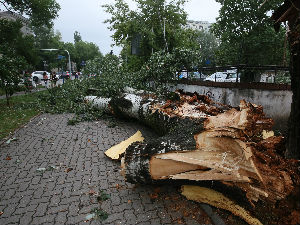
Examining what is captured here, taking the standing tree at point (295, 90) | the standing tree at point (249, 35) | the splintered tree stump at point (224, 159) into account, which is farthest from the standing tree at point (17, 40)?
the standing tree at point (249, 35)

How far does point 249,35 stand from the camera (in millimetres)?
18062

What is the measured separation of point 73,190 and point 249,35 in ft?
63.9

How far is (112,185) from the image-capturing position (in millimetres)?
3766

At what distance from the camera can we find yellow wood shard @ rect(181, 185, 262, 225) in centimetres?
274

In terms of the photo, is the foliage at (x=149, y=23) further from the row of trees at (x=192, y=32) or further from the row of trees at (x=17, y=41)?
the row of trees at (x=17, y=41)

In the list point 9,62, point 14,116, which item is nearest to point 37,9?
point 9,62

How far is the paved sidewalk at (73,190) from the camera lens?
9.75ft

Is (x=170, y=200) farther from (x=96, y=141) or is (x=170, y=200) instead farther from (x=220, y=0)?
(x=220, y=0)

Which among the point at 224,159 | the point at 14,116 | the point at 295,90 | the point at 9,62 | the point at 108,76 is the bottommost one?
the point at 14,116

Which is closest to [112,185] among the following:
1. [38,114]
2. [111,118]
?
[111,118]

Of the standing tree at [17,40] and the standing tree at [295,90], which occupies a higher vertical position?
the standing tree at [17,40]

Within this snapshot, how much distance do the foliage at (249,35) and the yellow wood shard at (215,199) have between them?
16276mm

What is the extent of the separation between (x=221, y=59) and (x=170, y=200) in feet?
63.1

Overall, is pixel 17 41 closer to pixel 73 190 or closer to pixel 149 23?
pixel 149 23
